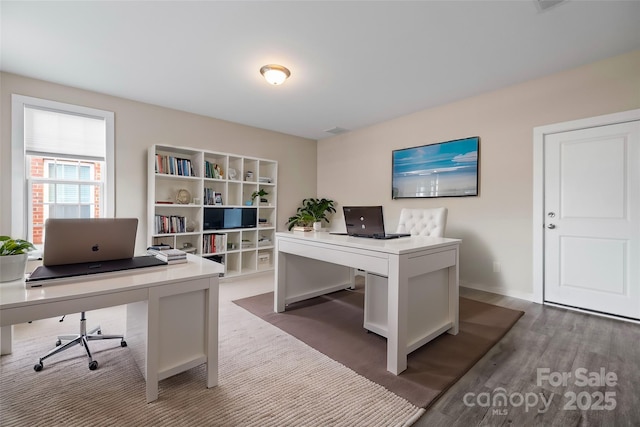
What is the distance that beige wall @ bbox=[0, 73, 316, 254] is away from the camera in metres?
2.86

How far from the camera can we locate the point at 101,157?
3.40 meters

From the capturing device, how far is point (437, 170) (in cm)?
380

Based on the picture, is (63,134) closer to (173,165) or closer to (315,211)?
(173,165)

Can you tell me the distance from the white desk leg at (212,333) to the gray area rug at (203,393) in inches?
3.1

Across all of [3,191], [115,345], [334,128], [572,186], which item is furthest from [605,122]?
[3,191]

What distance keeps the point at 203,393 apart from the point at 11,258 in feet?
3.78

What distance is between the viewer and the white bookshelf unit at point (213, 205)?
3.65m

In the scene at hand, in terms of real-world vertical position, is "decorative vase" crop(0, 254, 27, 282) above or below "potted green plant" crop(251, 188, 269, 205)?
below

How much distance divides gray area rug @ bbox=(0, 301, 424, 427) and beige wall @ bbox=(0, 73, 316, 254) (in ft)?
6.23

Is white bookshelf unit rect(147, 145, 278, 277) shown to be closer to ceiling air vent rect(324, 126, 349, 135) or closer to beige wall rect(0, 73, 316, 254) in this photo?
beige wall rect(0, 73, 316, 254)

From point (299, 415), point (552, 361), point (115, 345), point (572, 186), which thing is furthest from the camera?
point (572, 186)

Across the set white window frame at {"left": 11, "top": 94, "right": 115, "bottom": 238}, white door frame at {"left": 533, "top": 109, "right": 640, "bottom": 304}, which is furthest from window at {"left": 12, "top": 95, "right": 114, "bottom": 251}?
white door frame at {"left": 533, "top": 109, "right": 640, "bottom": 304}

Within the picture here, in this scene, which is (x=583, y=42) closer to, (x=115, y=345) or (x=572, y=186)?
(x=572, y=186)

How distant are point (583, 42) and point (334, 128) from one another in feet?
10.4
